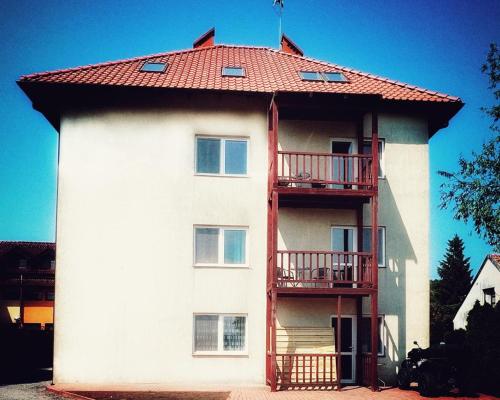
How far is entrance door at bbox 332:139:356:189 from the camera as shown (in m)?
18.1

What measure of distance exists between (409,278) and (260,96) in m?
7.38

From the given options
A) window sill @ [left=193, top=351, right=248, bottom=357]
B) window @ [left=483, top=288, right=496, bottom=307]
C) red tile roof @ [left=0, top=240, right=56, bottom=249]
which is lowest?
window sill @ [left=193, top=351, right=248, bottom=357]

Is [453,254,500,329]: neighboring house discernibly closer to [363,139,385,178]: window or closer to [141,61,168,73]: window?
[363,139,385,178]: window

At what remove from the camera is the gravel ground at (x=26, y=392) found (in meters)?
14.6

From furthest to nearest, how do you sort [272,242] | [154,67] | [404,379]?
1. [154,67]
2. [272,242]
3. [404,379]

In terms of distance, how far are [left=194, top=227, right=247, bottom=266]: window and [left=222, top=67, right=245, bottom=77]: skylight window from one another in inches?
204

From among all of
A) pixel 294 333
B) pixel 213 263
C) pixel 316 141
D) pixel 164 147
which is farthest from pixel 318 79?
pixel 294 333

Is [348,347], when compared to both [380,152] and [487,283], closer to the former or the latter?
[380,152]

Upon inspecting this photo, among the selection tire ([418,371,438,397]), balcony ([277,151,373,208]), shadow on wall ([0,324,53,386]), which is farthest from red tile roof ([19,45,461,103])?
shadow on wall ([0,324,53,386])

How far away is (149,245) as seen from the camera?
17.5 metres

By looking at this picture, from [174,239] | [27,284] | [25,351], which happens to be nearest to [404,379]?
[174,239]

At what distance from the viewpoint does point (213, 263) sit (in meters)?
17.6

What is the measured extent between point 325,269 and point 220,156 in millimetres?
4821

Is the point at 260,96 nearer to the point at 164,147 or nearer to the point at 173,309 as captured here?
the point at 164,147
